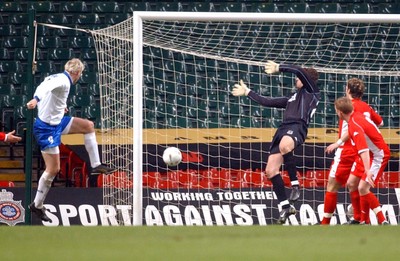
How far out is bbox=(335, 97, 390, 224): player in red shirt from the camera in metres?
11.5

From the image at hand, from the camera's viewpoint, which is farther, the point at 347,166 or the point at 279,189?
the point at 279,189

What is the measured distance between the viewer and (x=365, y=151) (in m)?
11.4

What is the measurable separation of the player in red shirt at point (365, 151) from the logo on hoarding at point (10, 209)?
4999 millimetres

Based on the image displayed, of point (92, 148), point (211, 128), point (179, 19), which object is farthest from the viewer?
point (211, 128)

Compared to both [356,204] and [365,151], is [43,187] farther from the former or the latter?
[365,151]

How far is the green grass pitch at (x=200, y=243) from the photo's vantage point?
22.3 feet

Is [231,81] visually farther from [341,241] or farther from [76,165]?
[341,241]

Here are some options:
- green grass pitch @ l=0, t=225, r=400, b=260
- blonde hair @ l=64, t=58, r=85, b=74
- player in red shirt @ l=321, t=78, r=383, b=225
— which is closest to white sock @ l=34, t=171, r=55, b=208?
blonde hair @ l=64, t=58, r=85, b=74

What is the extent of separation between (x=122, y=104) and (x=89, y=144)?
1.26m

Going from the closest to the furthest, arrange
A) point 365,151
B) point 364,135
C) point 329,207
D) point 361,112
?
point 365,151 < point 364,135 < point 361,112 < point 329,207

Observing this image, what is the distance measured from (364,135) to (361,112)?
32 centimetres

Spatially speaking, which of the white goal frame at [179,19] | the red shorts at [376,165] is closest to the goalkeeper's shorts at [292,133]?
Result: the red shorts at [376,165]

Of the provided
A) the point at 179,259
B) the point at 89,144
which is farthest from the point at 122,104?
the point at 179,259

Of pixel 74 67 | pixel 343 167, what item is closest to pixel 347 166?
pixel 343 167
